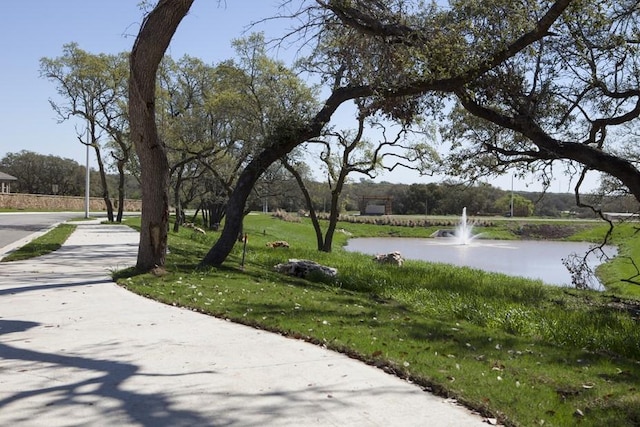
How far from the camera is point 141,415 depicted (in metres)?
4.27

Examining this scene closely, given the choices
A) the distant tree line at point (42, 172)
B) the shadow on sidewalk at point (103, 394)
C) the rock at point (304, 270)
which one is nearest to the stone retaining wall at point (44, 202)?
the distant tree line at point (42, 172)

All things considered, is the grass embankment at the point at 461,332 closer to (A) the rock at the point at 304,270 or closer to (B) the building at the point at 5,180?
(A) the rock at the point at 304,270

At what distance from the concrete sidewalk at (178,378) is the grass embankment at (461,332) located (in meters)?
0.37

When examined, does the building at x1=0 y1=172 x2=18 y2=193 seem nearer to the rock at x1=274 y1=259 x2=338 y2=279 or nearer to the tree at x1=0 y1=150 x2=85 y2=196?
the tree at x1=0 y1=150 x2=85 y2=196

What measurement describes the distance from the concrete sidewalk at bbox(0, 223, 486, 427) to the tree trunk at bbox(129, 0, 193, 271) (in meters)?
3.62

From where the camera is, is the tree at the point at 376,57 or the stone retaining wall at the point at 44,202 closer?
the tree at the point at 376,57

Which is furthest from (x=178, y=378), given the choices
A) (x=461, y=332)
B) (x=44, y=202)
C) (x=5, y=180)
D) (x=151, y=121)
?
(x=5, y=180)

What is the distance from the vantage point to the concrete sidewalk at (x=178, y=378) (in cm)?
432

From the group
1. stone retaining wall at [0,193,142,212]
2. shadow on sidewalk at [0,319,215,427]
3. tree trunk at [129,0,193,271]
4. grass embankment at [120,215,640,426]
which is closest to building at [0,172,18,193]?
stone retaining wall at [0,193,142,212]

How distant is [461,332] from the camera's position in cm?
777

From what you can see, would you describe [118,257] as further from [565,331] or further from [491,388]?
[491,388]

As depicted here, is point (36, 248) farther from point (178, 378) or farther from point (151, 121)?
point (178, 378)

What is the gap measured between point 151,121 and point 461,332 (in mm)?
7298

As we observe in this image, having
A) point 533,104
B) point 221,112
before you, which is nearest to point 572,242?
point 221,112
